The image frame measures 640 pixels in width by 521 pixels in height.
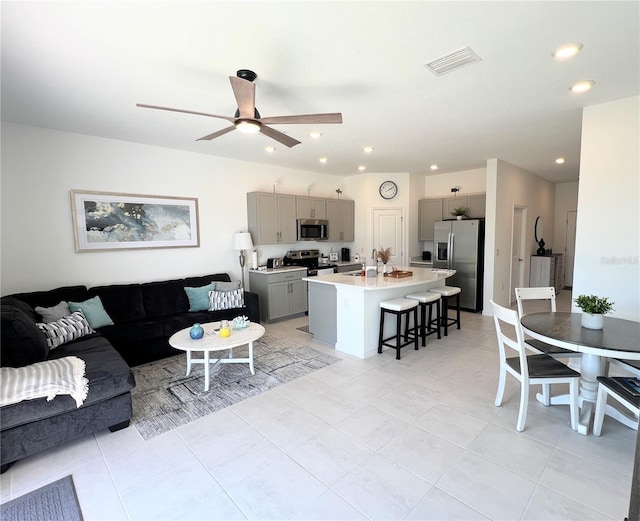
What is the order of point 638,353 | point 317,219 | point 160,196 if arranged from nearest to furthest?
point 638,353
point 160,196
point 317,219

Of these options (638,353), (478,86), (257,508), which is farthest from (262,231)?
(638,353)

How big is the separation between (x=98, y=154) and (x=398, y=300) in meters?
4.24

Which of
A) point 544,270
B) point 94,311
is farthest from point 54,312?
point 544,270

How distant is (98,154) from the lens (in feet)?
13.3

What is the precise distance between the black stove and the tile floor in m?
3.29

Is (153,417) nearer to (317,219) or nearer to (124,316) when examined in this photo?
(124,316)

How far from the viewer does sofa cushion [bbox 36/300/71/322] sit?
321cm

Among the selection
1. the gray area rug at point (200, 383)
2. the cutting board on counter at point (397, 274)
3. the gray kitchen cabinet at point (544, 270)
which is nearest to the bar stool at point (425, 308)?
the cutting board on counter at point (397, 274)

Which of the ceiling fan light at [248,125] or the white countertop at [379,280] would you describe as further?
the white countertop at [379,280]

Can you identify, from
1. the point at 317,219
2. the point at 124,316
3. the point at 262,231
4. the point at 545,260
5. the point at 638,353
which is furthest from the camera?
the point at 545,260

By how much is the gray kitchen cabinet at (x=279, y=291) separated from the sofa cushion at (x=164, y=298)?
1252 mm

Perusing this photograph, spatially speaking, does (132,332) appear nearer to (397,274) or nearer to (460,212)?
(397,274)

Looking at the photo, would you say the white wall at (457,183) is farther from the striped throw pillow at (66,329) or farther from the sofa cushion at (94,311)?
the striped throw pillow at (66,329)

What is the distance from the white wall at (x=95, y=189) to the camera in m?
3.55
